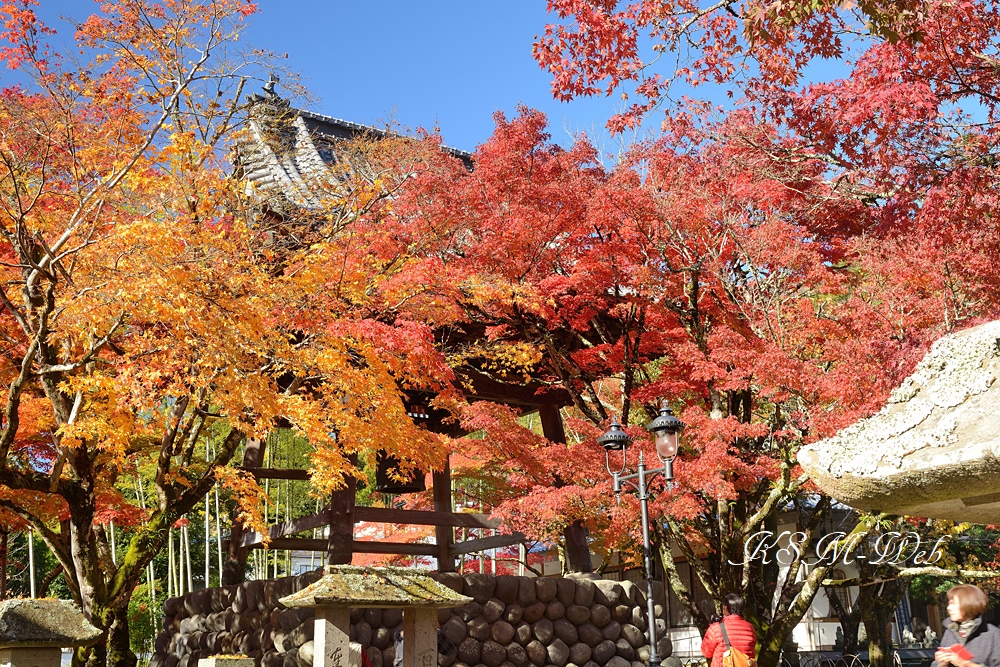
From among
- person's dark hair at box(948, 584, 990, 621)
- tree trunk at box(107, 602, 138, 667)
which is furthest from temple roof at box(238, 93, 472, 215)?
person's dark hair at box(948, 584, 990, 621)

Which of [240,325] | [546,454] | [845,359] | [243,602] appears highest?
[240,325]

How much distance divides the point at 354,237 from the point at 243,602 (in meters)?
5.37

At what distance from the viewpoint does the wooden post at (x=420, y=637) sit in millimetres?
6395

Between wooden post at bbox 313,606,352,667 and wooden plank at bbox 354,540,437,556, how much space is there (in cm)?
574

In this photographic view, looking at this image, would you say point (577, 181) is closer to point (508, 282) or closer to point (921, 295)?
point (508, 282)

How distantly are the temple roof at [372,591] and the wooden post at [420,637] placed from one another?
17 centimetres

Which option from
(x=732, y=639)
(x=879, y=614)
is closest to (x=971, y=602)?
(x=732, y=639)

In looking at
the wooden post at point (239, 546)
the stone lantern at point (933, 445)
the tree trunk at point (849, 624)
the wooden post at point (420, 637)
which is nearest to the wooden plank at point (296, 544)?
the wooden post at point (239, 546)

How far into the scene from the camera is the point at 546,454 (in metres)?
10.8

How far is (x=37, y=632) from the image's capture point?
5.41m

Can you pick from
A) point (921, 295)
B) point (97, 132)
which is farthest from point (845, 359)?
point (97, 132)

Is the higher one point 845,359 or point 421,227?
point 421,227

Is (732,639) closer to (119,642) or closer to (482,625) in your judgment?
(482,625)

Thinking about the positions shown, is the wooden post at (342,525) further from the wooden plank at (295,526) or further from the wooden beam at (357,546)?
the wooden beam at (357,546)
